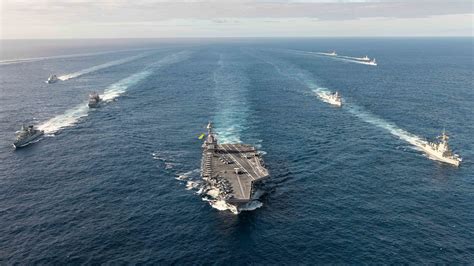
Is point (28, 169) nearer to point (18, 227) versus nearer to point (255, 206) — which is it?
point (18, 227)

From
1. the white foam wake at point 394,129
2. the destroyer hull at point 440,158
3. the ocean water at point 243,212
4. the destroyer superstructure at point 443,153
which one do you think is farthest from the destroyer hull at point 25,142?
the destroyer superstructure at point 443,153

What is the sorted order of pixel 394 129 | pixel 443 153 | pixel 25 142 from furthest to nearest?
pixel 394 129 → pixel 25 142 → pixel 443 153

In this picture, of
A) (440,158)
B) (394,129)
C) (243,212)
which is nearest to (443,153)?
(440,158)

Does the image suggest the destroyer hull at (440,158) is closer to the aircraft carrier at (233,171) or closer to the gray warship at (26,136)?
the aircraft carrier at (233,171)

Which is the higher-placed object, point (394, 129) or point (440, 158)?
point (394, 129)

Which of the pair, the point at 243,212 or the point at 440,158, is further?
the point at 440,158

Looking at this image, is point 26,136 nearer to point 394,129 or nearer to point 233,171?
point 233,171
